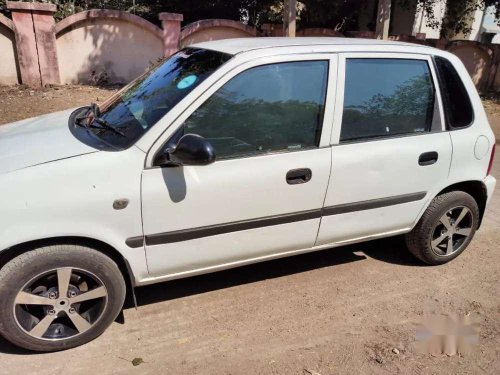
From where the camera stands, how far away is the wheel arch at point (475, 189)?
3.90m

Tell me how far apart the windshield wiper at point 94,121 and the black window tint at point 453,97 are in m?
2.41

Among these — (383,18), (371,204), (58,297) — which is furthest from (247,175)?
(383,18)

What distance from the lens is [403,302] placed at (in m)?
3.54

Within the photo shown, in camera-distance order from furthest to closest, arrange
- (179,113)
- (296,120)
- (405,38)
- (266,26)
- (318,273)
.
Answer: (405,38), (266,26), (318,273), (296,120), (179,113)

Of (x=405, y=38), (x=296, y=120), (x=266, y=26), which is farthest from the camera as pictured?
(x=405, y=38)

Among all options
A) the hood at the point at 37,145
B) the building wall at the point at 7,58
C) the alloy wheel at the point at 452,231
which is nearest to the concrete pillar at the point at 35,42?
the building wall at the point at 7,58

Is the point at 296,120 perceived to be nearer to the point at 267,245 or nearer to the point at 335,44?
the point at 335,44

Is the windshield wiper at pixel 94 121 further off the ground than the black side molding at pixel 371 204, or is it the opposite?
the windshield wiper at pixel 94 121

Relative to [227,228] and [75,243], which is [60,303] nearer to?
[75,243]

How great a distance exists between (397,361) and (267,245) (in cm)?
108

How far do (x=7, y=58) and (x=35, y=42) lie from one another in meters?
0.65

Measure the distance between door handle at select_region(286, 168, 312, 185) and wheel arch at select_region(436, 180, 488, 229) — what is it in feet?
4.44

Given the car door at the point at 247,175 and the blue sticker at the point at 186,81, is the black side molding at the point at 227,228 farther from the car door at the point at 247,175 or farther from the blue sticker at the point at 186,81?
the blue sticker at the point at 186,81

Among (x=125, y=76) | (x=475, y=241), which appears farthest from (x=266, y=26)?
(x=475, y=241)
